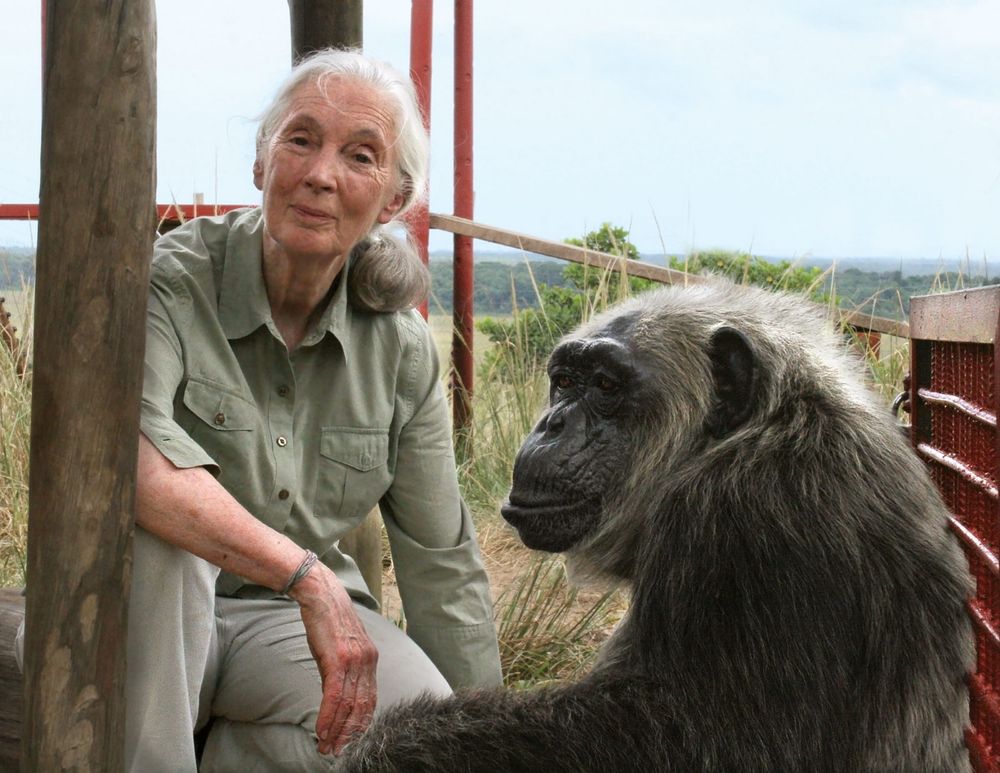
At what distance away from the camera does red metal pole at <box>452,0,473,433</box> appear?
6840mm

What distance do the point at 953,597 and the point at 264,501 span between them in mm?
1509

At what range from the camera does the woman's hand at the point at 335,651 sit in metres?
2.37

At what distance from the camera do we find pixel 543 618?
4113mm

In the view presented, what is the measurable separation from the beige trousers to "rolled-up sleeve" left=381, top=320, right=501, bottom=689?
4.5 inches

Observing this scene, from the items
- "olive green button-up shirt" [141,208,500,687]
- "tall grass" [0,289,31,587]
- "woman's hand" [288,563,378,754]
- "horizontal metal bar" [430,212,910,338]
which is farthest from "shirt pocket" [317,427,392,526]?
"horizontal metal bar" [430,212,910,338]

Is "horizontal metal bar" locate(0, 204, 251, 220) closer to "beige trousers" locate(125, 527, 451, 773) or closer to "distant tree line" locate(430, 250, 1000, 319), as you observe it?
"distant tree line" locate(430, 250, 1000, 319)

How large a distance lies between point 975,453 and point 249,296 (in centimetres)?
161

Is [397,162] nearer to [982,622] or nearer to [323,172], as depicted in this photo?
[323,172]

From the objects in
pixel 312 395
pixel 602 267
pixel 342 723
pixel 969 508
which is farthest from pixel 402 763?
pixel 602 267

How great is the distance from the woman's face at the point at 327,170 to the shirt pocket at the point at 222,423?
1.20ft

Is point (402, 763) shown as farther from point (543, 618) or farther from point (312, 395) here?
point (543, 618)

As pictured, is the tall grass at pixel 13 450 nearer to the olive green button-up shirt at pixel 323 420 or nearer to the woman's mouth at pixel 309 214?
the olive green button-up shirt at pixel 323 420

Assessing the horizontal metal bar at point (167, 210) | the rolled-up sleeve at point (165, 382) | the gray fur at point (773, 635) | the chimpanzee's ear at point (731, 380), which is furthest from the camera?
the horizontal metal bar at point (167, 210)

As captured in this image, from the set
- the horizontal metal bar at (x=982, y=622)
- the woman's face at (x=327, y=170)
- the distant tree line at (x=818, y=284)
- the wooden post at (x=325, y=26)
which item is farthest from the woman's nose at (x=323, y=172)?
the distant tree line at (x=818, y=284)
